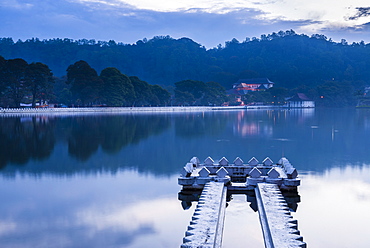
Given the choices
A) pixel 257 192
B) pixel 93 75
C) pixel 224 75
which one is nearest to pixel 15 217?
pixel 257 192

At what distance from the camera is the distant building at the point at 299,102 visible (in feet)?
377

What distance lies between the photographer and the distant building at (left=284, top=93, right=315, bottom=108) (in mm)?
115000

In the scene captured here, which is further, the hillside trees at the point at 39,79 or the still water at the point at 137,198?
the hillside trees at the point at 39,79

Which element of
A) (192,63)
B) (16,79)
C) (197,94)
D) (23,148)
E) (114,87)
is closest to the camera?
(23,148)

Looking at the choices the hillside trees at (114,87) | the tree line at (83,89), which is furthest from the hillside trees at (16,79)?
the hillside trees at (114,87)

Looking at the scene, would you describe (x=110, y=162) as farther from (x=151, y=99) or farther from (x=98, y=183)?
(x=151, y=99)

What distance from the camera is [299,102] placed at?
115688 mm

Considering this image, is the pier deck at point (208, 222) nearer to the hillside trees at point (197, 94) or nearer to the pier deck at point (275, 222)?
the pier deck at point (275, 222)

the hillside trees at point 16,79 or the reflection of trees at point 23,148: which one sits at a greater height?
the hillside trees at point 16,79

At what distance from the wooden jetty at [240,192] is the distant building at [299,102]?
4194 inches

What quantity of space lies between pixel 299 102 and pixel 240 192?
110025 mm

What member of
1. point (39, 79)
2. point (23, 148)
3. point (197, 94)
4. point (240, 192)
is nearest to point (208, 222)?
point (240, 192)

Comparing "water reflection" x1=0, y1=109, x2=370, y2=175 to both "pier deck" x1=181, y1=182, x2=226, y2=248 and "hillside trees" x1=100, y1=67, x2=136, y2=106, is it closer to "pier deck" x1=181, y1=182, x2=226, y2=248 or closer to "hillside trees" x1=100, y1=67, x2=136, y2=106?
"pier deck" x1=181, y1=182, x2=226, y2=248

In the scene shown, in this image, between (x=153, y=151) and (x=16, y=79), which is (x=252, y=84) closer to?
(x=16, y=79)
